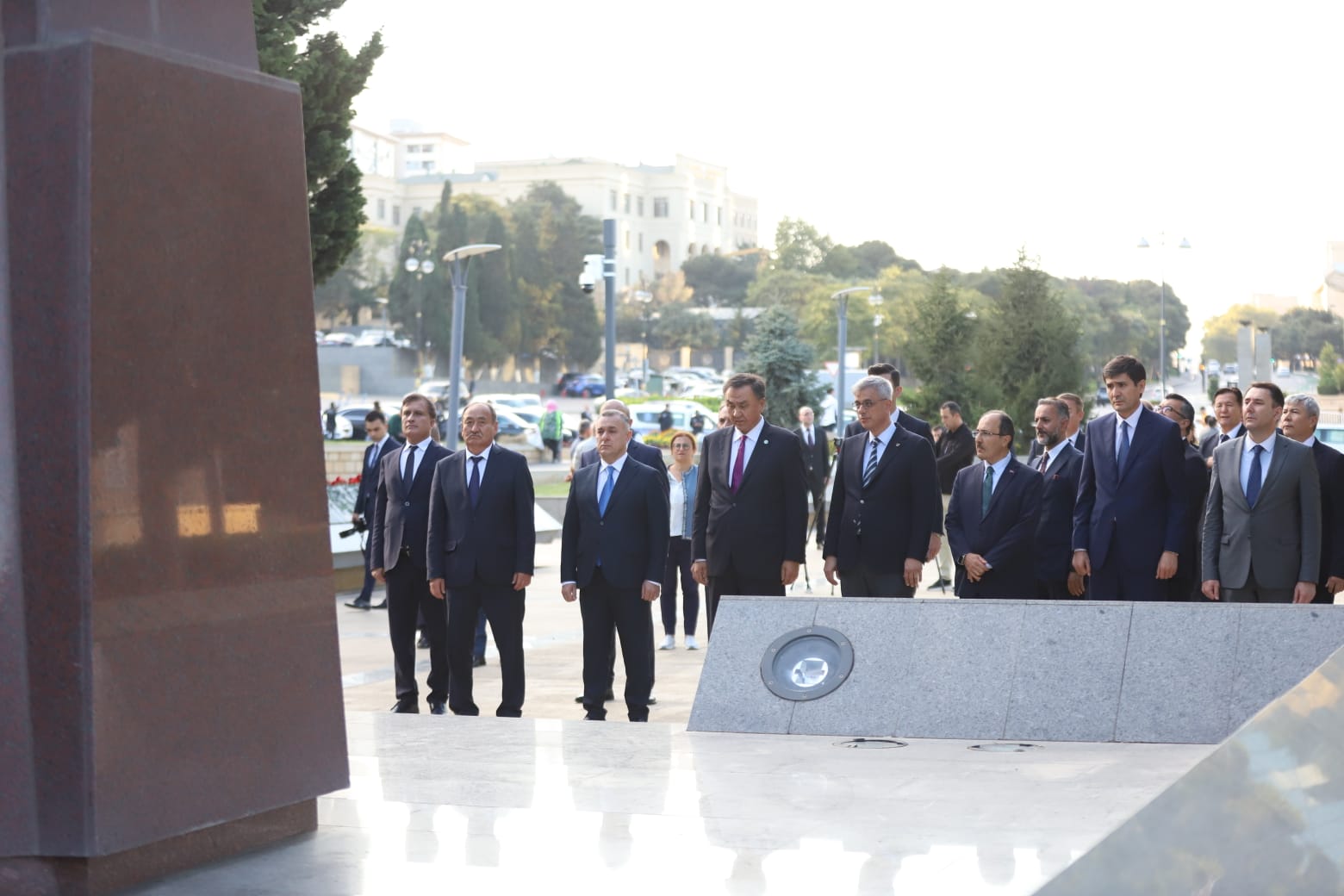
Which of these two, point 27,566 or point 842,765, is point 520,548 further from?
point 27,566

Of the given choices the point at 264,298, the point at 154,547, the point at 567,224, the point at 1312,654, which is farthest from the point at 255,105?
the point at 567,224

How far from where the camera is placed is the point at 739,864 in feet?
16.3

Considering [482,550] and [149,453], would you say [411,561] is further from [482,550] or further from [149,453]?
[149,453]

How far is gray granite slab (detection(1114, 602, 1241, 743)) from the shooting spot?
723cm

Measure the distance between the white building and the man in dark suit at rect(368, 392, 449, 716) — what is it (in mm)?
106192

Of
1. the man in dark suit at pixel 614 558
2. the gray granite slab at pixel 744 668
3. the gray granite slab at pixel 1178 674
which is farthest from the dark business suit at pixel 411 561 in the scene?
the gray granite slab at pixel 1178 674

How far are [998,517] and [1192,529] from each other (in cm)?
114

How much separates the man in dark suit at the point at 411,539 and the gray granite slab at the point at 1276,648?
15.0 ft

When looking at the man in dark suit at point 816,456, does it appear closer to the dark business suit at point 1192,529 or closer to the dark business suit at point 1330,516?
the dark business suit at point 1192,529

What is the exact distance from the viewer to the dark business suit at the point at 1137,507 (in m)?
8.56

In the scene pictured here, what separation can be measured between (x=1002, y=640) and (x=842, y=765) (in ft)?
4.56

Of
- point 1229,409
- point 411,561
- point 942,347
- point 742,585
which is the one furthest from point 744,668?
point 942,347

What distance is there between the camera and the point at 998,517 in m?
8.78

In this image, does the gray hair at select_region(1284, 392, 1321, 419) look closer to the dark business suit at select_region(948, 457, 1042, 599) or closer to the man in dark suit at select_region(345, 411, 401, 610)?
the dark business suit at select_region(948, 457, 1042, 599)
